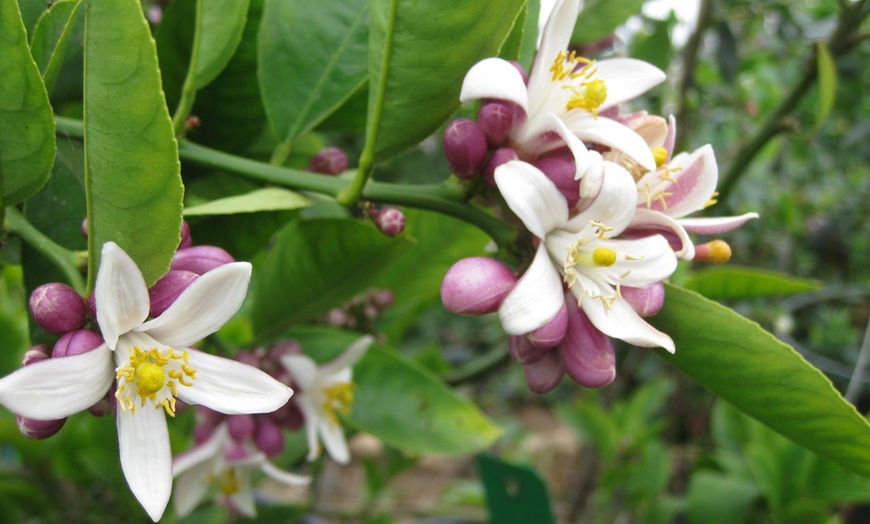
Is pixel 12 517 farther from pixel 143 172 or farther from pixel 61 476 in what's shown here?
pixel 143 172

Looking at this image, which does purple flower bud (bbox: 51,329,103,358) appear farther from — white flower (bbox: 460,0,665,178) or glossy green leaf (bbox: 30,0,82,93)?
white flower (bbox: 460,0,665,178)

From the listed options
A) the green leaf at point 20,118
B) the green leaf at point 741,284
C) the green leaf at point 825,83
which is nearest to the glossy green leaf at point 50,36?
the green leaf at point 20,118

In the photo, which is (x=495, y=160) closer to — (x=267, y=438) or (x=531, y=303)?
(x=531, y=303)

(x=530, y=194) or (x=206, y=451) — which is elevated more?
(x=530, y=194)

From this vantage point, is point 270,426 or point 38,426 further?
point 270,426

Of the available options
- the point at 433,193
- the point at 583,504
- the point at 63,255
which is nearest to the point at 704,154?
the point at 433,193

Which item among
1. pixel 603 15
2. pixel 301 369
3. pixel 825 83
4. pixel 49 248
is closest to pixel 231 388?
pixel 49 248

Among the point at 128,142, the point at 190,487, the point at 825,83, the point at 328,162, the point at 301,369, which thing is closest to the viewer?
the point at 128,142

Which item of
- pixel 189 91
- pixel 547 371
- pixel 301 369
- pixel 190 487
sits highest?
pixel 189 91
